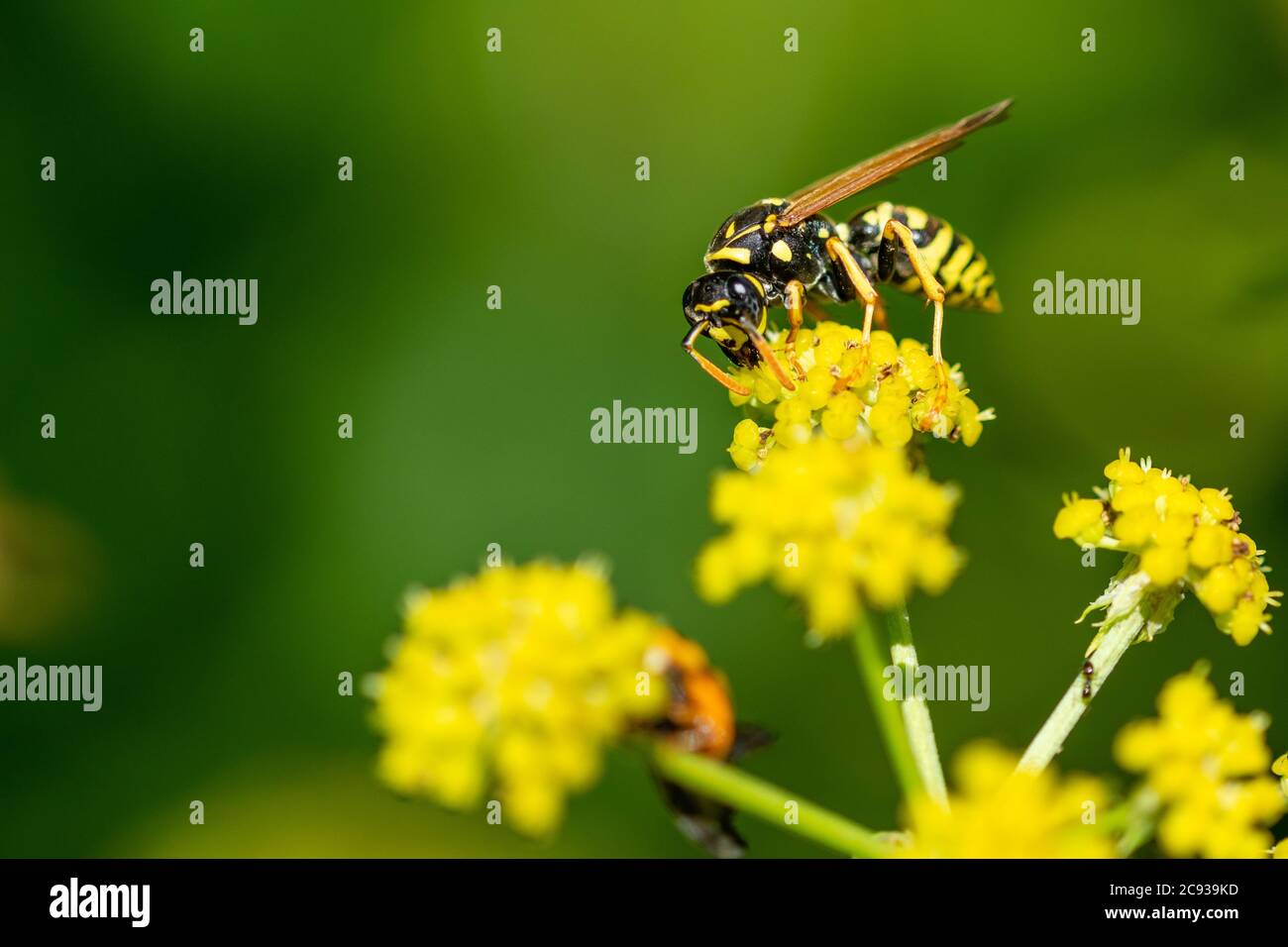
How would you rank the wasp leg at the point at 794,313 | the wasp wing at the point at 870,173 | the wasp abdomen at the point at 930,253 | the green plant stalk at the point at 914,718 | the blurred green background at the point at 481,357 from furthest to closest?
the blurred green background at the point at 481,357 < the wasp abdomen at the point at 930,253 < the wasp wing at the point at 870,173 < the wasp leg at the point at 794,313 < the green plant stalk at the point at 914,718

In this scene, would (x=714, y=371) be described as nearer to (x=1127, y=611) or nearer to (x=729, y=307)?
(x=729, y=307)

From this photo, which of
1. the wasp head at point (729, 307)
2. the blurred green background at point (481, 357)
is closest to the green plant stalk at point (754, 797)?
the wasp head at point (729, 307)

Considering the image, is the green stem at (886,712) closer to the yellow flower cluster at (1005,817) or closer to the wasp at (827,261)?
the yellow flower cluster at (1005,817)

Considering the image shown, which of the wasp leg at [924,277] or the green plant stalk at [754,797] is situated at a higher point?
the wasp leg at [924,277]

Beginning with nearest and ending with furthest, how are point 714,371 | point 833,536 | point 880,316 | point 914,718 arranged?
point 833,536, point 914,718, point 714,371, point 880,316

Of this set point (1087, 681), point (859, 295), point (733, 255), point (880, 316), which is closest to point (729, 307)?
point (733, 255)

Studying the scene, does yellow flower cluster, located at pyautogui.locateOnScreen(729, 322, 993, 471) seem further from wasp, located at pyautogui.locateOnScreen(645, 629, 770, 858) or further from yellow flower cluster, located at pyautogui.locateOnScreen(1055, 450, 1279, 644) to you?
wasp, located at pyautogui.locateOnScreen(645, 629, 770, 858)
